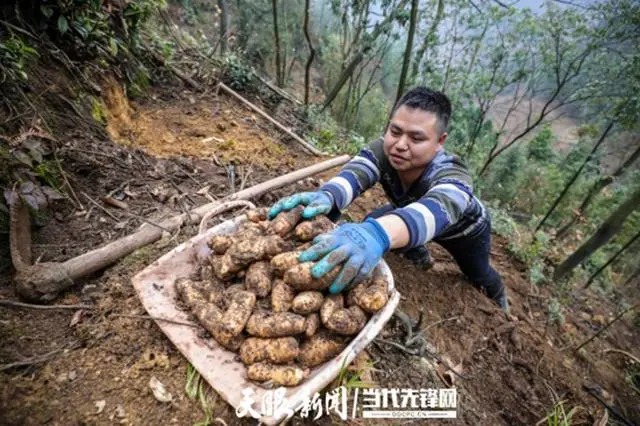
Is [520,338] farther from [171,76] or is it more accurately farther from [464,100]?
[464,100]

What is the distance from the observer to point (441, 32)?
31.4 feet

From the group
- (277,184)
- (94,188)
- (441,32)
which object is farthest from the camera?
(441,32)

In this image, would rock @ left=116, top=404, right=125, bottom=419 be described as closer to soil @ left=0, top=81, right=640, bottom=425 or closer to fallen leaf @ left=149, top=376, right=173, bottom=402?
soil @ left=0, top=81, right=640, bottom=425

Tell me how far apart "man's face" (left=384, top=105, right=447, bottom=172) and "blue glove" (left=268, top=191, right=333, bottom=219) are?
2.20 ft

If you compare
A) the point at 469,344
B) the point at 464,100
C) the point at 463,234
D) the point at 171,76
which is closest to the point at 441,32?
the point at 464,100

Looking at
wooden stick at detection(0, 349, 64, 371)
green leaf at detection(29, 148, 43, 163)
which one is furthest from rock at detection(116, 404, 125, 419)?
green leaf at detection(29, 148, 43, 163)

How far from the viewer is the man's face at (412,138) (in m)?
2.17

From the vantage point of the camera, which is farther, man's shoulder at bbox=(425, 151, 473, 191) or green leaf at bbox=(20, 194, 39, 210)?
man's shoulder at bbox=(425, 151, 473, 191)

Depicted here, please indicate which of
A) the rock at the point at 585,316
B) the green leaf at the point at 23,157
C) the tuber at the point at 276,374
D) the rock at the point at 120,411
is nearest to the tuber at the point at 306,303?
the tuber at the point at 276,374

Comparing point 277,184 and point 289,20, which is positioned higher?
point 289,20

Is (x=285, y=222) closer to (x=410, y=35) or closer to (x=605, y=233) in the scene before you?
(x=410, y=35)

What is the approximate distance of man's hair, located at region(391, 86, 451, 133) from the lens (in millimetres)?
2199

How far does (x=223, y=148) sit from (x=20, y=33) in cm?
185

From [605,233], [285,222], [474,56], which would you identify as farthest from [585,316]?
[474,56]
